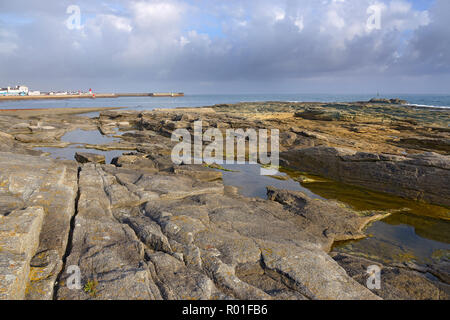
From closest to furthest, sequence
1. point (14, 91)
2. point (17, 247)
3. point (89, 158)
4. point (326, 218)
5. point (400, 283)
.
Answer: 1. point (17, 247)
2. point (400, 283)
3. point (326, 218)
4. point (89, 158)
5. point (14, 91)

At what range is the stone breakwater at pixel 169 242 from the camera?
533cm

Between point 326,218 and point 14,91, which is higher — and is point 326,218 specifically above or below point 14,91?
below

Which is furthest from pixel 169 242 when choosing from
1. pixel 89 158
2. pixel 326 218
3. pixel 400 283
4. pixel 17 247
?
pixel 89 158

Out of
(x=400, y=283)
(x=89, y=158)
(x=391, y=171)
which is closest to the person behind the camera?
(x=400, y=283)

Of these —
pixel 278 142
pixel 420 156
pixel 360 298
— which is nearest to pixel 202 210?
pixel 360 298

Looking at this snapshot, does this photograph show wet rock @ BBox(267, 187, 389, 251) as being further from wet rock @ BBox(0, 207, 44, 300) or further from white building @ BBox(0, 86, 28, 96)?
white building @ BBox(0, 86, 28, 96)

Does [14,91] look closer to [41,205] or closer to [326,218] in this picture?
[41,205]

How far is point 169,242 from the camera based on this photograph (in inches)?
277

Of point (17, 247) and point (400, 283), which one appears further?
point (400, 283)

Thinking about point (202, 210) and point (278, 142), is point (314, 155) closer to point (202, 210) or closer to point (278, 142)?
point (278, 142)

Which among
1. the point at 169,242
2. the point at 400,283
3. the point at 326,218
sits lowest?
the point at 400,283

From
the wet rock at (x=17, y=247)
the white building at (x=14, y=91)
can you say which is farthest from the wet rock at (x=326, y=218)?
the white building at (x=14, y=91)
